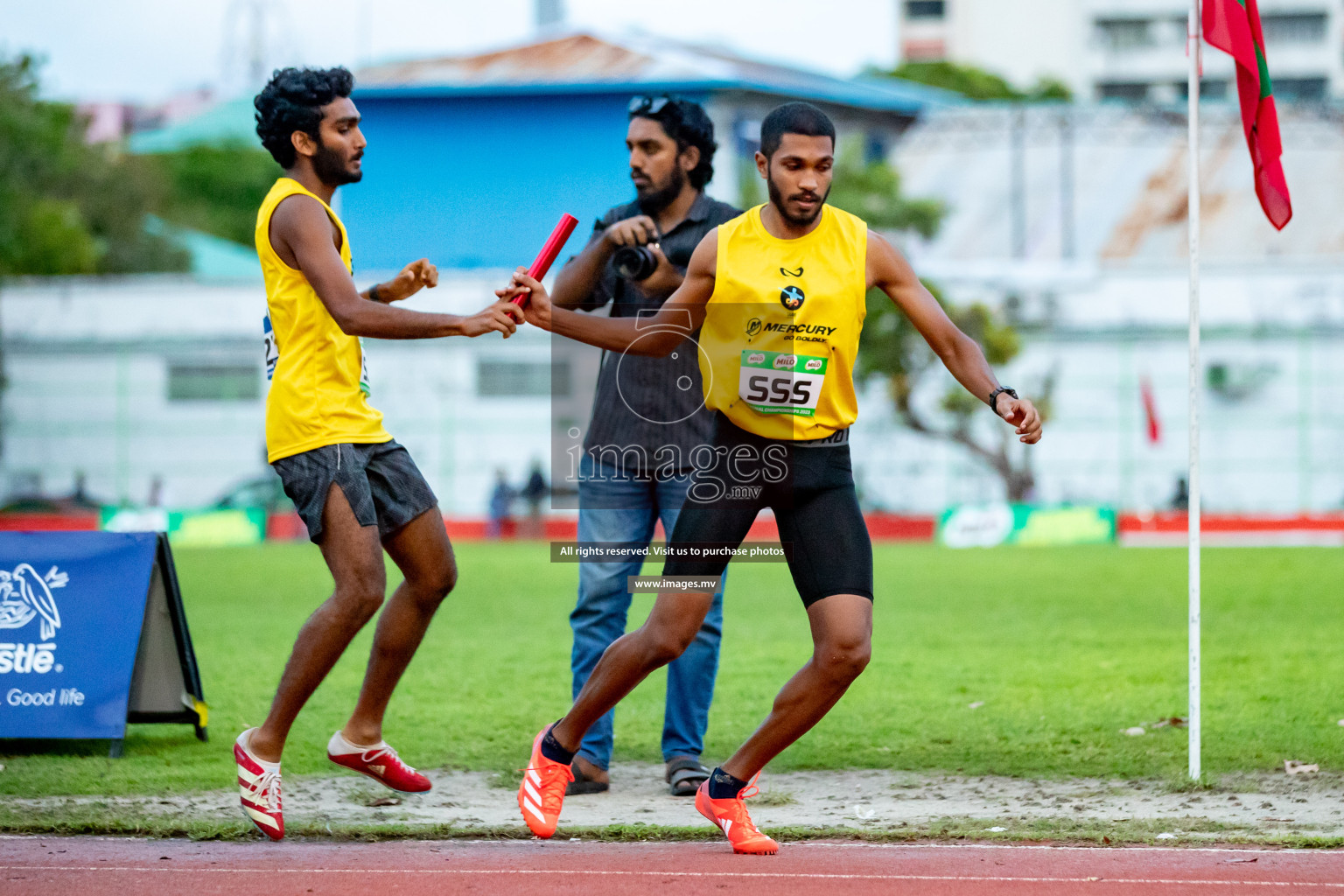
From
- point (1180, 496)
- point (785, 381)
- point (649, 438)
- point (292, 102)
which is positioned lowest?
point (1180, 496)

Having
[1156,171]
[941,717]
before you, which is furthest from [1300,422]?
[941,717]

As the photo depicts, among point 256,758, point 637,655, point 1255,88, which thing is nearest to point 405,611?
point 256,758

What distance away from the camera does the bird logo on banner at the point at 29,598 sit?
22.7 feet

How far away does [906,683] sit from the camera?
A: 344 inches

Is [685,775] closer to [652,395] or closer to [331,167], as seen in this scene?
[652,395]

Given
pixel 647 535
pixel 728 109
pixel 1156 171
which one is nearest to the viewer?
pixel 647 535

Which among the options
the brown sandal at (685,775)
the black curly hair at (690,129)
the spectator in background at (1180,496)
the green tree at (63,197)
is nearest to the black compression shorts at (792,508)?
the brown sandal at (685,775)

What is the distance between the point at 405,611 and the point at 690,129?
2.20m

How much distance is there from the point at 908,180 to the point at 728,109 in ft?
31.4

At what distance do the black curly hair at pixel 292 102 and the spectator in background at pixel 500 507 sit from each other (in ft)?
77.7

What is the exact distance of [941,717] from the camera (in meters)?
7.57

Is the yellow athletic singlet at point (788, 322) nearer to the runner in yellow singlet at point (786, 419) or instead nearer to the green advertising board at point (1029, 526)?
the runner in yellow singlet at point (786, 419)

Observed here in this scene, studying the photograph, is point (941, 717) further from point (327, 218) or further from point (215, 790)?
point (327, 218)

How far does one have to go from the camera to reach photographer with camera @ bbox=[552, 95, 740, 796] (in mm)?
6156
